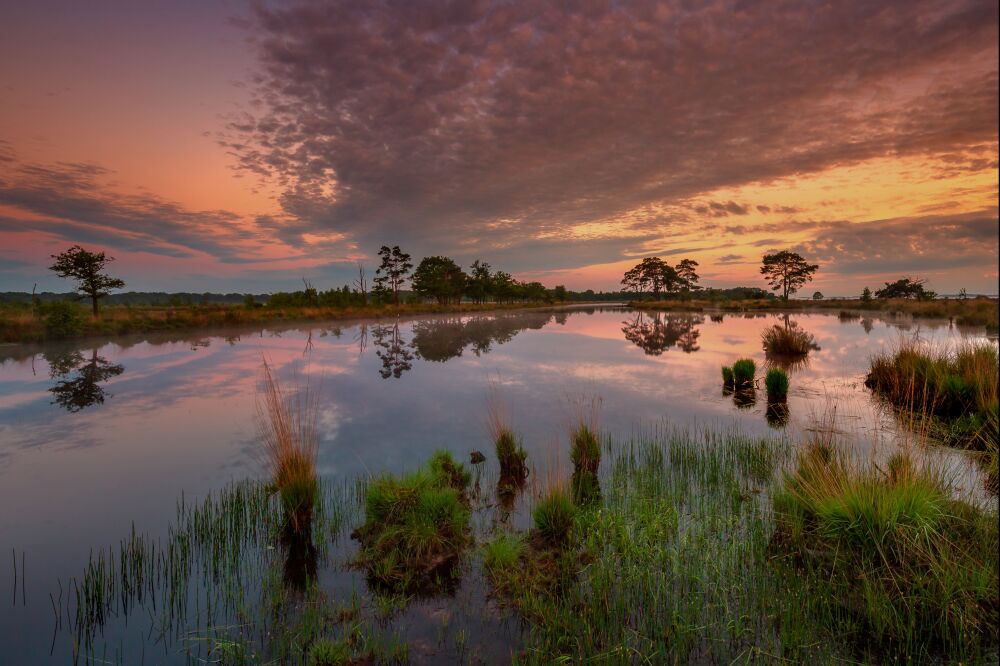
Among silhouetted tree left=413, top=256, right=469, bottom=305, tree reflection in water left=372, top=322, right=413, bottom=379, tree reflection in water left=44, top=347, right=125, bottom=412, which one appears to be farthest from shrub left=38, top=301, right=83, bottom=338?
silhouetted tree left=413, top=256, right=469, bottom=305

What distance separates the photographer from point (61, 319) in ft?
84.8

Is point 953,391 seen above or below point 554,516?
above

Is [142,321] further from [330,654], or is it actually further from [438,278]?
[438,278]

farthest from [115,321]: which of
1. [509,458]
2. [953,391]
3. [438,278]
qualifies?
[438,278]

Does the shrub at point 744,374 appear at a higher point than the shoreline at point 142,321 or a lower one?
lower

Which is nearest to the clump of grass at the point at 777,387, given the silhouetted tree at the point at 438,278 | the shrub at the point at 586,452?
the shrub at the point at 586,452

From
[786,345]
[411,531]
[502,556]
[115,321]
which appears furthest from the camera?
[115,321]

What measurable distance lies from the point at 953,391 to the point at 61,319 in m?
39.8

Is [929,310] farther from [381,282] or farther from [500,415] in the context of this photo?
[381,282]

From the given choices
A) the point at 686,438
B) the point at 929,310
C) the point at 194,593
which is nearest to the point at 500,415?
the point at 686,438

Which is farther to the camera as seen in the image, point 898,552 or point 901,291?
point 901,291

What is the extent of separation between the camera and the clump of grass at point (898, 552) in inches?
127

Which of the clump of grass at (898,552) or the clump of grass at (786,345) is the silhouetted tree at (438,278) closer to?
the clump of grass at (786,345)

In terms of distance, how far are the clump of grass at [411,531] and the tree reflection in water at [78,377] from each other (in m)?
11.0
